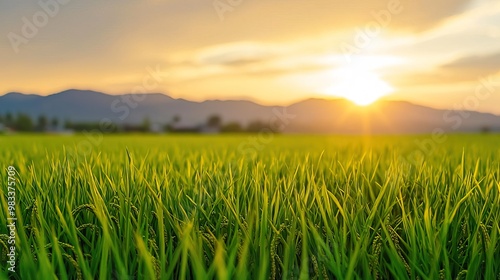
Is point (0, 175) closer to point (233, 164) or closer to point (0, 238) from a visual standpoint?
point (0, 238)

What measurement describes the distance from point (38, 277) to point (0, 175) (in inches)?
69.7

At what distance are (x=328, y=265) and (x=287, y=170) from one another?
1674 millimetres

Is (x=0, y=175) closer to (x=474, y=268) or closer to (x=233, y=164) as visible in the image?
(x=233, y=164)

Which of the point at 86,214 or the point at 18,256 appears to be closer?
the point at 18,256

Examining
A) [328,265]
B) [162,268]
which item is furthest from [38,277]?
[328,265]

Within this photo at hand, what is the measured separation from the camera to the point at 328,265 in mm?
1356

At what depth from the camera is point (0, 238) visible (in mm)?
1611

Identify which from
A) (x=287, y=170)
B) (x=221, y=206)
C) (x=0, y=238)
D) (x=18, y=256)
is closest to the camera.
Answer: (x=18, y=256)

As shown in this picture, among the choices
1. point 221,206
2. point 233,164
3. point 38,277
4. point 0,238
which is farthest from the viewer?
point 233,164

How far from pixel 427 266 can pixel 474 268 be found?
0.13 meters

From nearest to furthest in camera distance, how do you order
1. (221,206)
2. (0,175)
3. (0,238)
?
(0,238) → (221,206) → (0,175)

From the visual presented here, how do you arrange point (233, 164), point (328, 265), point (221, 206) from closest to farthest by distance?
point (328, 265)
point (221, 206)
point (233, 164)

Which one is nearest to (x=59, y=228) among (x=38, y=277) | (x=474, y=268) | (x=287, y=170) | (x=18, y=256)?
(x=18, y=256)

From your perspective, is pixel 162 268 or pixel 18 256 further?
pixel 18 256
